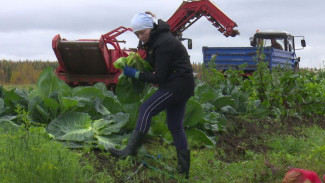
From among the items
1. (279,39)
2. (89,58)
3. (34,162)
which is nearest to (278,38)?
(279,39)

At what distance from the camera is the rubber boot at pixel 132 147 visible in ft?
15.6

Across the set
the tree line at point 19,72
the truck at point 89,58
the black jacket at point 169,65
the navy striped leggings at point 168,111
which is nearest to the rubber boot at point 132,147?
the navy striped leggings at point 168,111

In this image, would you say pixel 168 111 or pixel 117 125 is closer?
pixel 168 111

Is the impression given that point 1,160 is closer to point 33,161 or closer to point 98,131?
point 33,161

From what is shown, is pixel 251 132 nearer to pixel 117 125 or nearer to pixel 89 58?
pixel 117 125

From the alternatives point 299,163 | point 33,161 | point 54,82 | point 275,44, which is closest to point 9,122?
point 54,82

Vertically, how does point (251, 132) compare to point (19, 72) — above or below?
below

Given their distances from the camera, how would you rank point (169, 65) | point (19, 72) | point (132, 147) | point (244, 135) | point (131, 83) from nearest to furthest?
point (169, 65)
point (132, 147)
point (131, 83)
point (244, 135)
point (19, 72)

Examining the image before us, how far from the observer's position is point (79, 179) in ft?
12.9

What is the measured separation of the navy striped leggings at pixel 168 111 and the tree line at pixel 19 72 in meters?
20.9

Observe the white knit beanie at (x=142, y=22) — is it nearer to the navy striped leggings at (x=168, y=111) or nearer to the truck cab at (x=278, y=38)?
the navy striped leggings at (x=168, y=111)

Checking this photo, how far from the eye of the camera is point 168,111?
4.89 m

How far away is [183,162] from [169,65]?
39.6 inches

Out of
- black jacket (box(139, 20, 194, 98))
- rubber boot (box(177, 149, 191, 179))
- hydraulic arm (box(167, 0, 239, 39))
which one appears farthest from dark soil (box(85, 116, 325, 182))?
hydraulic arm (box(167, 0, 239, 39))
